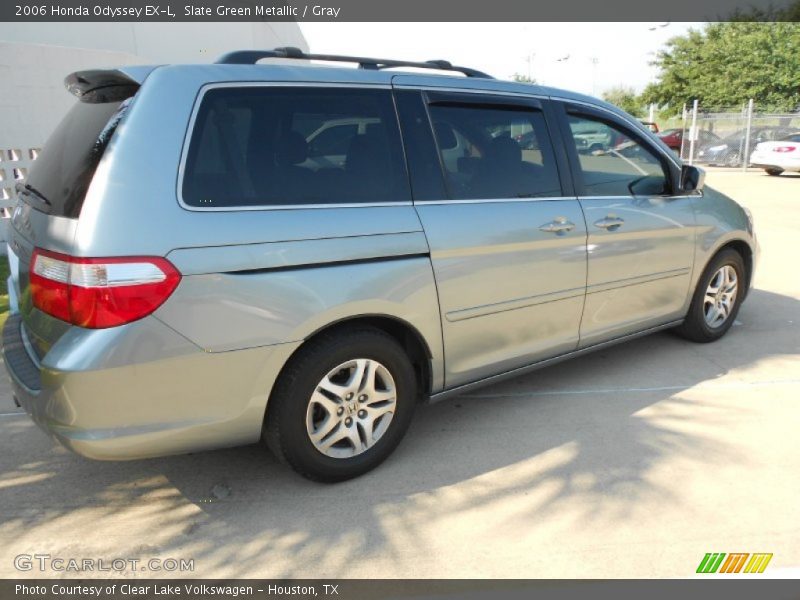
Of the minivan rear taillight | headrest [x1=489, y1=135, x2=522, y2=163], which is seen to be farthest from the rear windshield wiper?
headrest [x1=489, y1=135, x2=522, y2=163]

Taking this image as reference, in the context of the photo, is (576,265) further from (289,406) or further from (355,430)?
(289,406)

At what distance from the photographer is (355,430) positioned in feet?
9.77

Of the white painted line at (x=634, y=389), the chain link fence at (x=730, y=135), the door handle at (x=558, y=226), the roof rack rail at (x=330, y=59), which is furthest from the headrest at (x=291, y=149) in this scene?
the chain link fence at (x=730, y=135)

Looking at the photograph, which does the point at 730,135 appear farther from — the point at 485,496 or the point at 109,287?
the point at 109,287

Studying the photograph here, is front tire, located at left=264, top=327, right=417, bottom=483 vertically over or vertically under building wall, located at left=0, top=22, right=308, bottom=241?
under

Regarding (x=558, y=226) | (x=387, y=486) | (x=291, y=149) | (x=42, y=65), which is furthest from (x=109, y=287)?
(x=42, y=65)

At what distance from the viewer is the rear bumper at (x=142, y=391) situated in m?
2.31

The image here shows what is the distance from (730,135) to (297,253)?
22655 millimetres

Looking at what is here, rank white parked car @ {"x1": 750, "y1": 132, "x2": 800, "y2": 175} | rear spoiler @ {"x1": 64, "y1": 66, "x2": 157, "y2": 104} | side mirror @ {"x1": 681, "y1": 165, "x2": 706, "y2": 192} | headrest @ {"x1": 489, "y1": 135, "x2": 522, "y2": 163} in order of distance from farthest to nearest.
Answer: white parked car @ {"x1": 750, "y1": 132, "x2": 800, "y2": 175}, side mirror @ {"x1": 681, "y1": 165, "x2": 706, "y2": 192}, headrest @ {"x1": 489, "y1": 135, "x2": 522, "y2": 163}, rear spoiler @ {"x1": 64, "y1": 66, "x2": 157, "y2": 104}

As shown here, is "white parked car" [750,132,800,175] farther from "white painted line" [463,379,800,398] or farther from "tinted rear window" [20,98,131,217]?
"tinted rear window" [20,98,131,217]

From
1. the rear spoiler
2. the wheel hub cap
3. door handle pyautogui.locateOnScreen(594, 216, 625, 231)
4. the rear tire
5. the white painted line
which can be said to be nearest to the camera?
the rear spoiler

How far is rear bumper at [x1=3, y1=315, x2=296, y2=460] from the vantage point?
2309 millimetres

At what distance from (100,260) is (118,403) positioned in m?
0.55

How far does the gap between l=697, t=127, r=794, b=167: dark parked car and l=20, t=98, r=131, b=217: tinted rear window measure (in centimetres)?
2180
